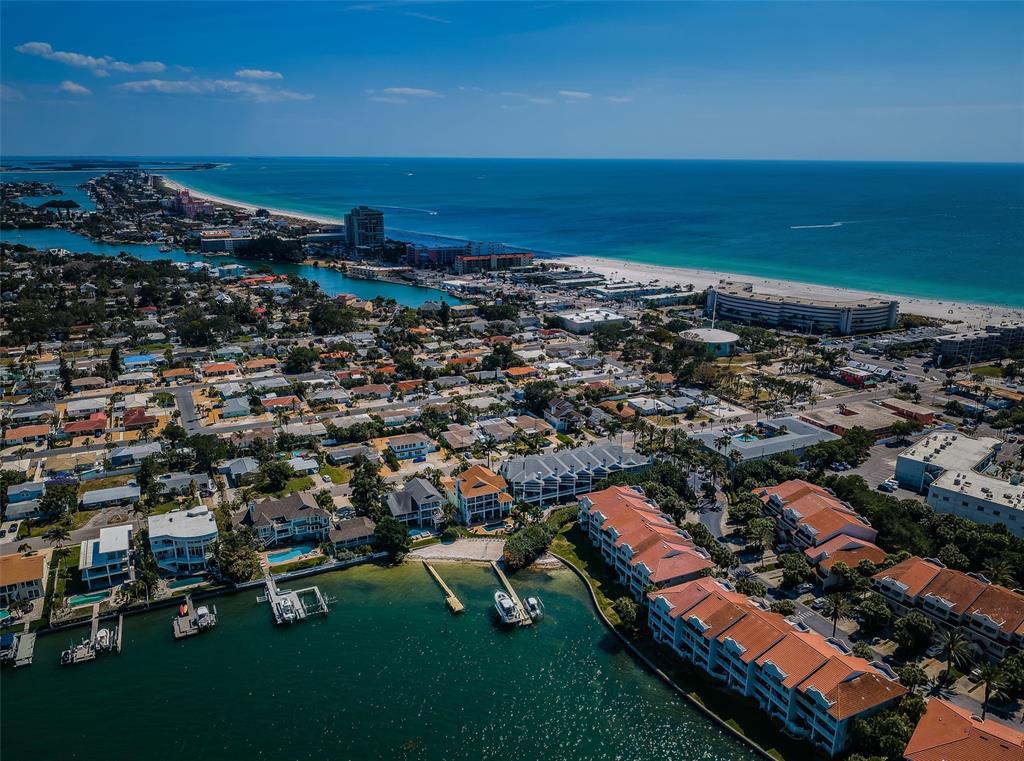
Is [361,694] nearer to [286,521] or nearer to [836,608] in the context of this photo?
[286,521]

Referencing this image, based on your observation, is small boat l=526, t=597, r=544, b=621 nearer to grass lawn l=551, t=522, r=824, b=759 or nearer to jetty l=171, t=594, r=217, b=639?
grass lawn l=551, t=522, r=824, b=759

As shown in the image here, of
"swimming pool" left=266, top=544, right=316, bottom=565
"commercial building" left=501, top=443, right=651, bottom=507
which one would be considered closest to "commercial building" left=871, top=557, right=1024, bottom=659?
"commercial building" left=501, top=443, right=651, bottom=507

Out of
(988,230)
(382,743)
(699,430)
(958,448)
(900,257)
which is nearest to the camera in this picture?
(382,743)

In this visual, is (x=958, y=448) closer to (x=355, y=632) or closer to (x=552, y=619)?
(x=552, y=619)

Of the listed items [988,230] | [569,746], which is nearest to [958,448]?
[569,746]

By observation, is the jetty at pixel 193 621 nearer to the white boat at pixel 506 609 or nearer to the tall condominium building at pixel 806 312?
the white boat at pixel 506 609

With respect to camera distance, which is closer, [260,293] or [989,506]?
[989,506]

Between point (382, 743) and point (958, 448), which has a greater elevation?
point (958, 448)
